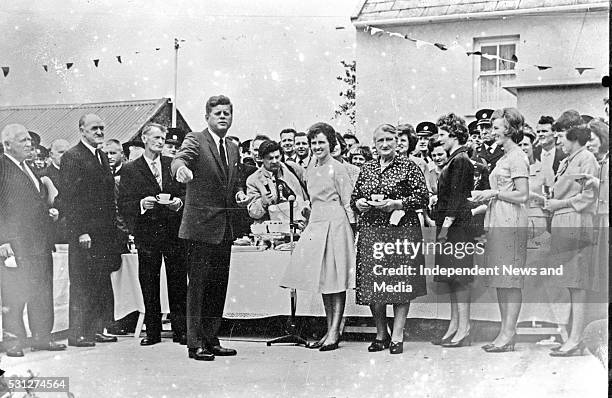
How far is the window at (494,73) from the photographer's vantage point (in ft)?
10.9

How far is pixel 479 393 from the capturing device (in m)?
3.43

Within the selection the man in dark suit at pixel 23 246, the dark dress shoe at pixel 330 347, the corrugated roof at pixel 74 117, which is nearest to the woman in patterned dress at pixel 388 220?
the dark dress shoe at pixel 330 347

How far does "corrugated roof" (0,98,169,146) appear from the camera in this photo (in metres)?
3.52

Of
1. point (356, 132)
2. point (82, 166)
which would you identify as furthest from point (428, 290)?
point (82, 166)

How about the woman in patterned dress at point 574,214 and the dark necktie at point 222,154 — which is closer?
the woman in patterned dress at point 574,214

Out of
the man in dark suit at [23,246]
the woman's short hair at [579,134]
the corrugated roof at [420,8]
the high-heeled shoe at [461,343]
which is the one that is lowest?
the high-heeled shoe at [461,343]

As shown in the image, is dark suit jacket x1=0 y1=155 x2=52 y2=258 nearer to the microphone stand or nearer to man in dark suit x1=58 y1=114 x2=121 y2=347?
man in dark suit x1=58 y1=114 x2=121 y2=347

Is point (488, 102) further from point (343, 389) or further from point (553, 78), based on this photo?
point (343, 389)

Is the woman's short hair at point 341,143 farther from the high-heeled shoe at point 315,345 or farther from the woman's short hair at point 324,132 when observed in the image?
the high-heeled shoe at point 315,345

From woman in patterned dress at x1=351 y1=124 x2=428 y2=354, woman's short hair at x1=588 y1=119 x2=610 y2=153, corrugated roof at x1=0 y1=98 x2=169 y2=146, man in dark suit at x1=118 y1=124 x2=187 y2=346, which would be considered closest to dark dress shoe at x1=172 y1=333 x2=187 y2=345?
man in dark suit at x1=118 y1=124 x2=187 y2=346

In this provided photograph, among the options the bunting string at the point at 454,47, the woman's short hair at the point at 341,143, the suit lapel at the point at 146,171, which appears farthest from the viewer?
the suit lapel at the point at 146,171

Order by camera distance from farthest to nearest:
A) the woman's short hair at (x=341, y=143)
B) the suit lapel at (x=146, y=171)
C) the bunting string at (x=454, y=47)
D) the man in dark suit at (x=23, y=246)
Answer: the man in dark suit at (x=23, y=246) < the suit lapel at (x=146, y=171) < the woman's short hair at (x=341, y=143) < the bunting string at (x=454, y=47)

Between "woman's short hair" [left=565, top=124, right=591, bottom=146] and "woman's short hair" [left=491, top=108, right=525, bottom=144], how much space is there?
8.3 inches

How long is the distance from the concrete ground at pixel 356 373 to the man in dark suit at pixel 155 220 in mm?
200
